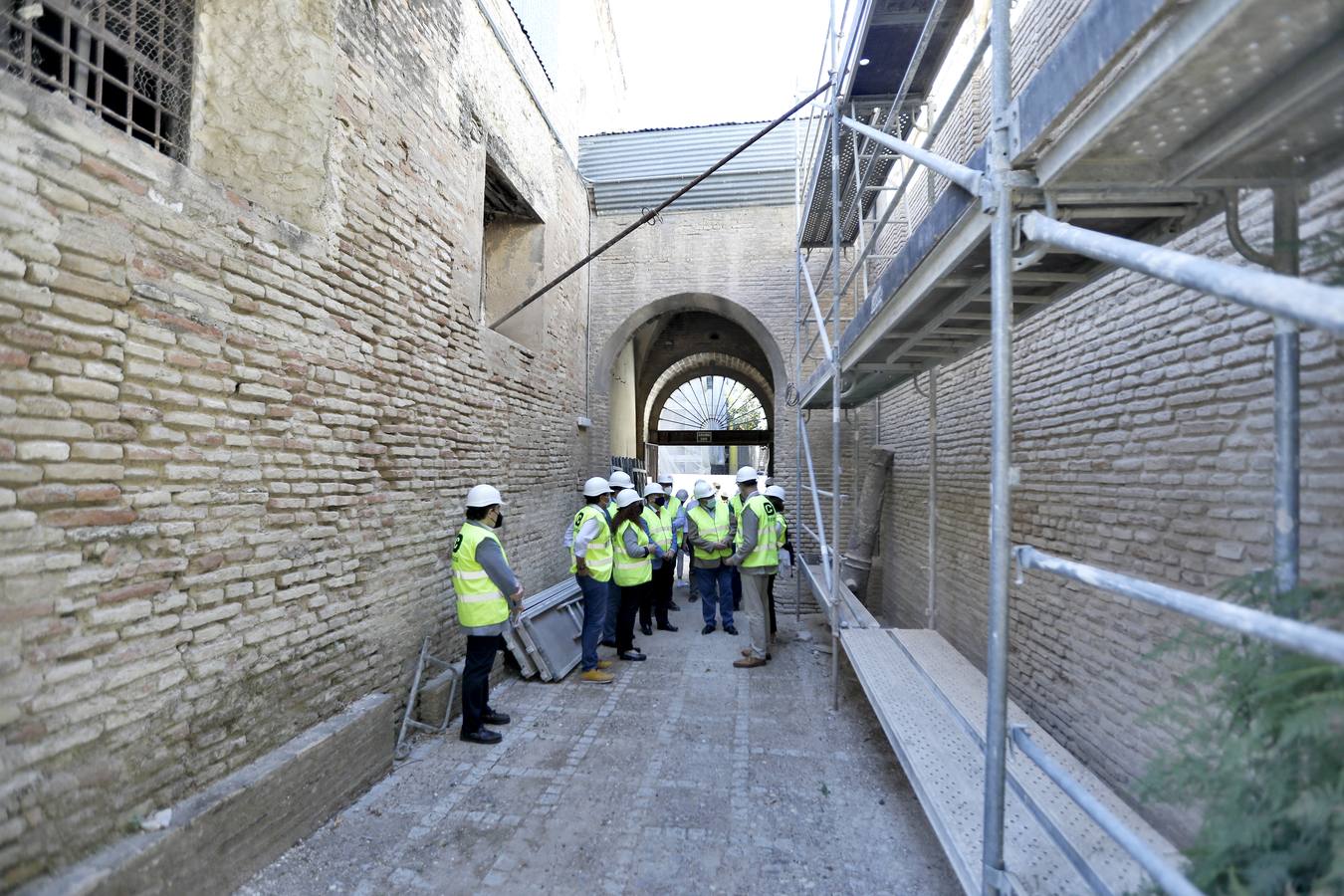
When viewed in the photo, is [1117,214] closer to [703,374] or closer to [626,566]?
[626,566]

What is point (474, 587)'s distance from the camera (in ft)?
13.9

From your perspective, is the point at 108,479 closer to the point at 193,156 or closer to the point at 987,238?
the point at 193,156

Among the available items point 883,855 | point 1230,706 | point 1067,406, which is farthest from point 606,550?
point 1230,706

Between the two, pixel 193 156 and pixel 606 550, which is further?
pixel 606 550

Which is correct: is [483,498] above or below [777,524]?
above

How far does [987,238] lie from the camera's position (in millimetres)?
2385

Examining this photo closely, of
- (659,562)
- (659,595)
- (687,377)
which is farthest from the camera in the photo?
(687,377)

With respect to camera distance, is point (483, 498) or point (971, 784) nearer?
point (971, 784)

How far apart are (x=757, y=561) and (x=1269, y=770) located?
187 inches

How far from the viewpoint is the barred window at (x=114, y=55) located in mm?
2482

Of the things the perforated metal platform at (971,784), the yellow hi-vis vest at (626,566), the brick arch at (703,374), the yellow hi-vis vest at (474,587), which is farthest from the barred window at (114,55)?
the brick arch at (703,374)

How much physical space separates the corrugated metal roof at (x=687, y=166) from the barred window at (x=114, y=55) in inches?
258

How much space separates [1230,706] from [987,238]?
1697mm

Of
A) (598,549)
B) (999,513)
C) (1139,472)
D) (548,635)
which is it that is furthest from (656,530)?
(999,513)
